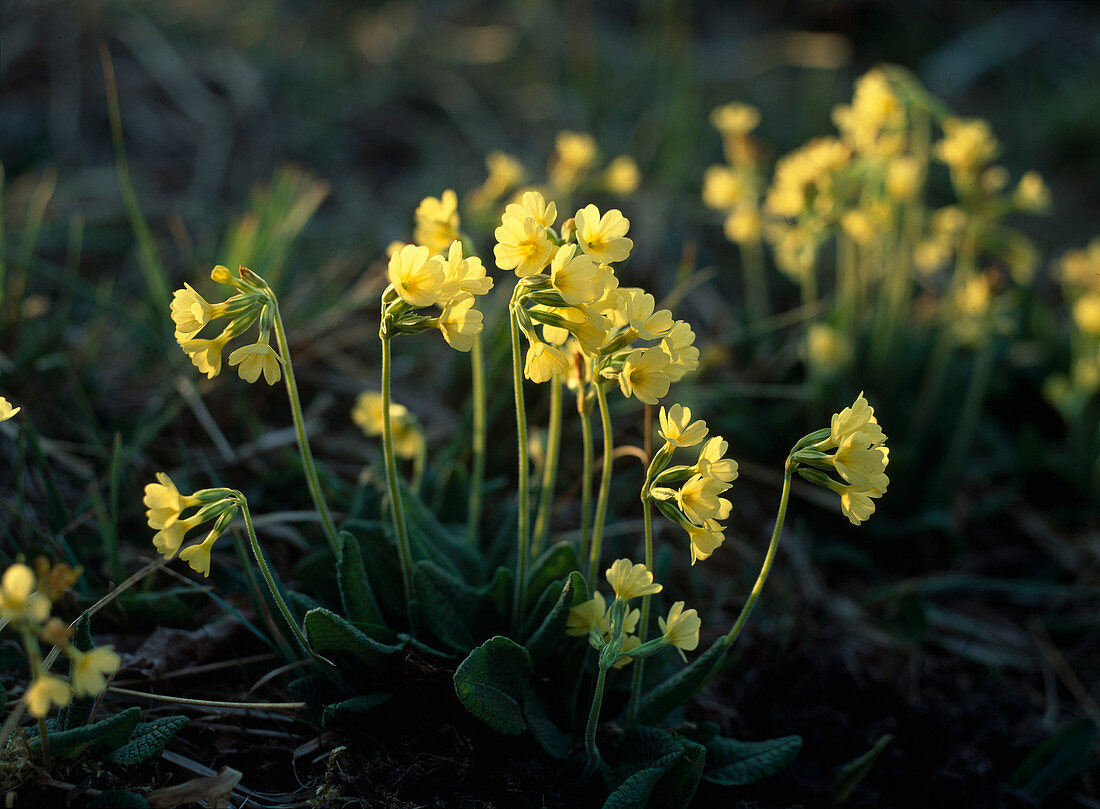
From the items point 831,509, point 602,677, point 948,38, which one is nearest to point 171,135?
point 831,509

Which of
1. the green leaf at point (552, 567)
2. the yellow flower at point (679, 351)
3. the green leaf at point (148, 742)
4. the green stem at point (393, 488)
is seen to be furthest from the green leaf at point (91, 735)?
the yellow flower at point (679, 351)

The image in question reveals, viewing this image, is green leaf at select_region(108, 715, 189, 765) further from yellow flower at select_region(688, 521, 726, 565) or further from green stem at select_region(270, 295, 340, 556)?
yellow flower at select_region(688, 521, 726, 565)

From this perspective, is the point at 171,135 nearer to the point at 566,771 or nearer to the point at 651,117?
the point at 651,117

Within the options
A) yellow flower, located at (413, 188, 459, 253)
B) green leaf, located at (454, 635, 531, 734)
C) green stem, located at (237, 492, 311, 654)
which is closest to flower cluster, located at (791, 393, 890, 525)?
green leaf, located at (454, 635, 531, 734)

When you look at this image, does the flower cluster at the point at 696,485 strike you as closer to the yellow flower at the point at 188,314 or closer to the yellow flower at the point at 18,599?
the yellow flower at the point at 188,314

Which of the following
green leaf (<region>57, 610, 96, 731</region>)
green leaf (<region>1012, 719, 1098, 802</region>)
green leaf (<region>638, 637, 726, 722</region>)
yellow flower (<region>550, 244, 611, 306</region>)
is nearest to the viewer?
yellow flower (<region>550, 244, 611, 306</region>)

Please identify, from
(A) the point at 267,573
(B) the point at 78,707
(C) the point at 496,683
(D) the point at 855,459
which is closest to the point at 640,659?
(C) the point at 496,683

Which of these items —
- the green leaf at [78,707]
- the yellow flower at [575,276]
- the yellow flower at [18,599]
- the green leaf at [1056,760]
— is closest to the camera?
the yellow flower at [18,599]
